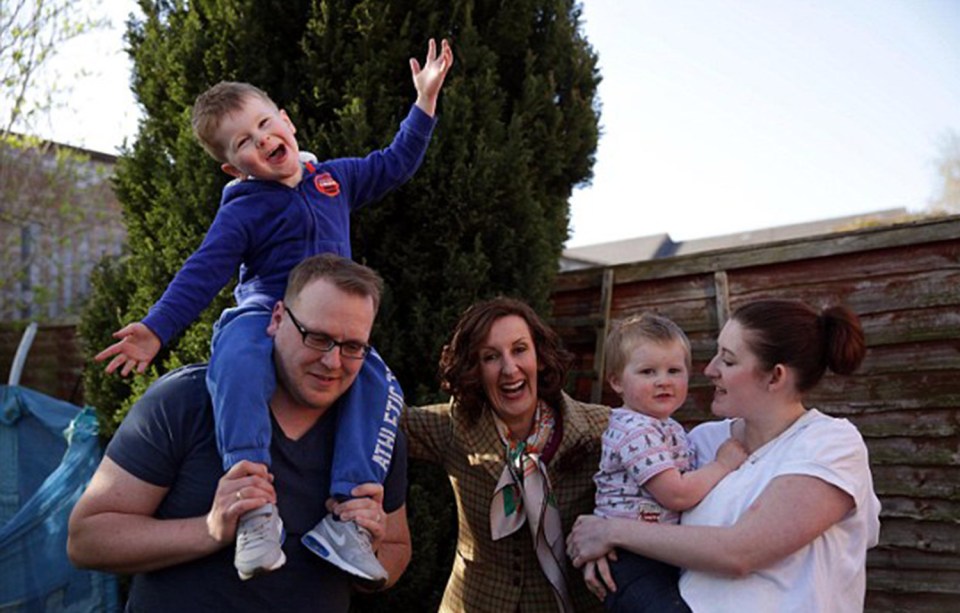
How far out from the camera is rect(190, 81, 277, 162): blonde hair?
253cm

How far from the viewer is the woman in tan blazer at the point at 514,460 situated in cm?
266

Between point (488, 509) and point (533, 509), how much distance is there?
0.21 m

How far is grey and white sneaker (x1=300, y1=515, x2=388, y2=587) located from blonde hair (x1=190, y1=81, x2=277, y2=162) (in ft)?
3.80

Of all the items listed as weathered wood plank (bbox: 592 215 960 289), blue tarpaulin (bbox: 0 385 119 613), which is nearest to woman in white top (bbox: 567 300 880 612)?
weathered wood plank (bbox: 592 215 960 289)

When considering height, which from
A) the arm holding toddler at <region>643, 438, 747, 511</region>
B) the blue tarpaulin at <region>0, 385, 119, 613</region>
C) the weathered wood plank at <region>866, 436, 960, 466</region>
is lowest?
the blue tarpaulin at <region>0, 385, 119, 613</region>

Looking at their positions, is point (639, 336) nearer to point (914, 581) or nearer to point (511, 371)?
point (511, 371)

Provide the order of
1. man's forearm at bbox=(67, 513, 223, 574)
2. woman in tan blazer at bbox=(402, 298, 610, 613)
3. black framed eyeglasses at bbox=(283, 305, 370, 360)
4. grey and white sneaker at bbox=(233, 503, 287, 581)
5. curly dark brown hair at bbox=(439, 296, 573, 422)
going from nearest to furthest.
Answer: grey and white sneaker at bbox=(233, 503, 287, 581)
man's forearm at bbox=(67, 513, 223, 574)
black framed eyeglasses at bbox=(283, 305, 370, 360)
woman in tan blazer at bbox=(402, 298, 610, 613)
curly dark brown hair at bbox=(439, 296, 573, 422)

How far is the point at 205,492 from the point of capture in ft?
7.02

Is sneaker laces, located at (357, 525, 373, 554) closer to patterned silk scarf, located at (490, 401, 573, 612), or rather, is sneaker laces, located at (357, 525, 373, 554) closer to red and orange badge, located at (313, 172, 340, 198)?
patterned silk scarf, located at (490, 401, 573, 612)

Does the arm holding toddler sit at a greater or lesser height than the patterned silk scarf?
greater

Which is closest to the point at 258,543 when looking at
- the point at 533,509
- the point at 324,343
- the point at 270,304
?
the point at 324,343

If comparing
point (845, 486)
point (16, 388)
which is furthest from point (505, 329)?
point (16, 388)

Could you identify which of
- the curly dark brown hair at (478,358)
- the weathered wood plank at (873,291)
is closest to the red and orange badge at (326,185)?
the curly dark brown hair at (478,358)

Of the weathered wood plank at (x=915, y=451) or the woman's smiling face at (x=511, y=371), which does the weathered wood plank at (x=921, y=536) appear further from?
the woman's smiling face at (x=511, y=371)
